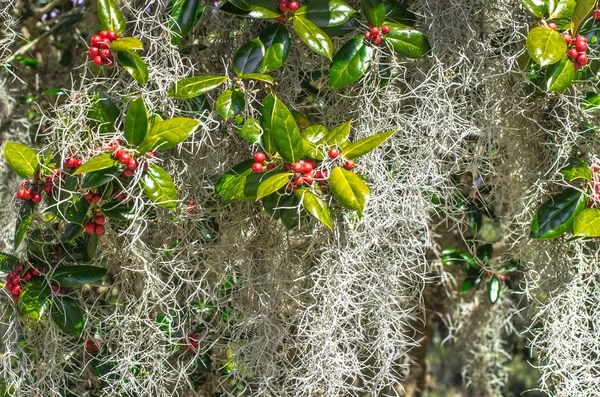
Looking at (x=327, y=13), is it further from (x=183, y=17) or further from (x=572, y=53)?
(x=572, y=53)

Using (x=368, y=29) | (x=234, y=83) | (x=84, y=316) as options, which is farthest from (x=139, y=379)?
(x=368, y=29)

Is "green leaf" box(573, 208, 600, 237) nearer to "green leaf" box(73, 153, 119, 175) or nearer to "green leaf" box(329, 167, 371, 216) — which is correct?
"green leaf" box(329, 167, 371, 216)

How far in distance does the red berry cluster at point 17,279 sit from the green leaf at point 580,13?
40.3 inches

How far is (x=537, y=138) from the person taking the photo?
4.33ft

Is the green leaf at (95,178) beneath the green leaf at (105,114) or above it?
beneath

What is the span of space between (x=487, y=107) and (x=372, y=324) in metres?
0.48

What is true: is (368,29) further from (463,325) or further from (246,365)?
(463,325)

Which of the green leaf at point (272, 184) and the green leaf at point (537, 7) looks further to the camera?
the green leaf at point (537, 7)

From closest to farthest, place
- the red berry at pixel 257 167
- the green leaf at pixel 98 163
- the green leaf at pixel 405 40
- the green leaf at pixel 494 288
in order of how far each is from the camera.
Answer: the green leaf at pixel 98 163 < the red berry at pixel 257 167 < the green leaf at pixel 405 40 < the green leaf at pixel 494 288

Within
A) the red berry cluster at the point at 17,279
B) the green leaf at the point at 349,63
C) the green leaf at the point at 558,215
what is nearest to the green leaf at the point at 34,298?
the red berry cluster at the point at 17,279

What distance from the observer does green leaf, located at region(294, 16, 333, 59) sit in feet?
3.59

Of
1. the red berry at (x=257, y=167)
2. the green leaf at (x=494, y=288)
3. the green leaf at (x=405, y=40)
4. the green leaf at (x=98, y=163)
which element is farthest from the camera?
the green leaf at (x=494, y=288)

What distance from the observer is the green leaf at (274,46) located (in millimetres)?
1126

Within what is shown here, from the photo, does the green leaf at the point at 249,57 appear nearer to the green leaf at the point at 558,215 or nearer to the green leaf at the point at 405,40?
the green leaf at the point at 405,40
